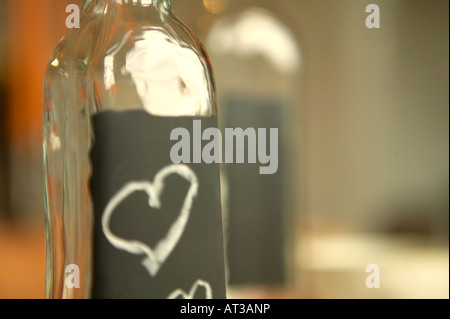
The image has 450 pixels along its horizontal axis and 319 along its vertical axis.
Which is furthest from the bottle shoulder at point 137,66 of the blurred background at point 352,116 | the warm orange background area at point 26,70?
the warm orange background area at point 26,70

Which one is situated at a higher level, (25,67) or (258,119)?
(25,67)

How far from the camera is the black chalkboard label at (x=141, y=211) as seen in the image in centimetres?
19

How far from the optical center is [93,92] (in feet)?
0.65

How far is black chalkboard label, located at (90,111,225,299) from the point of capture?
0.63ft

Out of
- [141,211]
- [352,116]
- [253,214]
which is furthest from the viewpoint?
[352,116]

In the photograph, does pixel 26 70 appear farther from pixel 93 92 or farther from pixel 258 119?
pixel 93 92

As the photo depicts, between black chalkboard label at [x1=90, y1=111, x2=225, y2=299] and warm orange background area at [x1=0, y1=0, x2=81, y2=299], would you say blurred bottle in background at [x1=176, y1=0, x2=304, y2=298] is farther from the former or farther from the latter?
warm orange background area at [x1=0, y1=0, x2=81, y2=299]

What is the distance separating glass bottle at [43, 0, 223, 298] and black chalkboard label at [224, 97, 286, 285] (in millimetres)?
249

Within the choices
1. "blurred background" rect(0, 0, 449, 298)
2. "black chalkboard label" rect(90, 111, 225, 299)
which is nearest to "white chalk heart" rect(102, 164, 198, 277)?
"black chalkboard label" rect(90, 111, 225, 299)

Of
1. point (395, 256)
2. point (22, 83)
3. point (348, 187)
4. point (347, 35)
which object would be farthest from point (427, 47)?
point (22, 83)

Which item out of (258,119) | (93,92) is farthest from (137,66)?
(258,119)

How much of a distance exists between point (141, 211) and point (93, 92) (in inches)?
1.4

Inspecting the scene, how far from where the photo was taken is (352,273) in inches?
23.0
